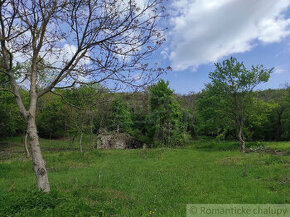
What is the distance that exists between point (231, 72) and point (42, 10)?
24.3m

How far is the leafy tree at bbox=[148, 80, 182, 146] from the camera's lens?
35.6 m

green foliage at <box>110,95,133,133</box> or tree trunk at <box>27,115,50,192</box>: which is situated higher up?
green foliage at <box>110,95,133,133</box>

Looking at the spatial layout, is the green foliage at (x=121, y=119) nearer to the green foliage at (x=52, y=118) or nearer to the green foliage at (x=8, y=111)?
the green foliage at (x=52, y=118)

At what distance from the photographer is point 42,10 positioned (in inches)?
222

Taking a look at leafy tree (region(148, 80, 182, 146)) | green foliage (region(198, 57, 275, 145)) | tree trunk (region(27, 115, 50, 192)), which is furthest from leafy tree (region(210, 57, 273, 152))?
tree trunk (region(27, 115, 50, 192))

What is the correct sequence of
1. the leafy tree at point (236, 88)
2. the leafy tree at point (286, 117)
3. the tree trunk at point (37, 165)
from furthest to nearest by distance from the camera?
1. the leafy tree at point (286, 117)
2. the leafy tree at point (236, 88)
3. the tree trunk at point (37, 165)

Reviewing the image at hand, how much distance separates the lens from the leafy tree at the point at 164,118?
117 feet

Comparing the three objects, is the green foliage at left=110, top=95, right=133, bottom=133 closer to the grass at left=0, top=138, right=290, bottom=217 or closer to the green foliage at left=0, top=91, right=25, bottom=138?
the green foliage at left=0, top=91, right=25, bottom=138

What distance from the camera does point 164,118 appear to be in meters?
36.2

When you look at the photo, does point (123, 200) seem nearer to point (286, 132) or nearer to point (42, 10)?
point (42, 10)

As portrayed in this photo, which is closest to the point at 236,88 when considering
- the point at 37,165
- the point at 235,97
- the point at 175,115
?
the point at 235,97

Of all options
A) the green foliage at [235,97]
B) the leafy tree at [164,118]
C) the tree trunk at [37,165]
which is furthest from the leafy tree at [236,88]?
the tree trunk at [37,165]

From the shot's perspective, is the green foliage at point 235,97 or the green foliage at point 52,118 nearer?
the green foliage at point 235,97

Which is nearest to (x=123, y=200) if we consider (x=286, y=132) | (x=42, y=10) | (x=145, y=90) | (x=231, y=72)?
(x=145, y=90)
